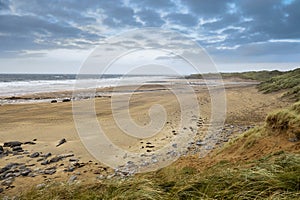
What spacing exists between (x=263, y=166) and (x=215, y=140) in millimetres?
4432

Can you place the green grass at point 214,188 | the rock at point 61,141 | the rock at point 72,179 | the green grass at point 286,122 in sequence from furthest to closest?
the rock at point 61,141 < the rock at point 72,179 < the green grass at point 286,122 < the green grass at point 214,188

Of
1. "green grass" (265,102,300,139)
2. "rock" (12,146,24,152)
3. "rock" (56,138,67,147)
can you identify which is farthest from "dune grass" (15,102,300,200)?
"rock" (56,138,67,147)

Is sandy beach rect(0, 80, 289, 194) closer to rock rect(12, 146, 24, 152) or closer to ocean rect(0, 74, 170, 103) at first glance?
rock rect(12, 146, 24, 152)

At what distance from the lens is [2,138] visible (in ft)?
29.7

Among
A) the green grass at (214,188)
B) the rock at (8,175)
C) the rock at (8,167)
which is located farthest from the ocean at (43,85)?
the green grass at (214,188)

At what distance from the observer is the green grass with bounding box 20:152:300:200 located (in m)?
2.58

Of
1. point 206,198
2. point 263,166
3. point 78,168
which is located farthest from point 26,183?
point 263,166

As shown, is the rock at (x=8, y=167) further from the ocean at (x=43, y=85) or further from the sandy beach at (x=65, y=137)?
the ocean at (x=43, y=85)

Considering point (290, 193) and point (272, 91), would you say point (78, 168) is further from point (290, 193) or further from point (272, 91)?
point (272, 91)

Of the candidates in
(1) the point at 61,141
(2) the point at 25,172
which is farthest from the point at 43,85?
(2) the point at 25,172

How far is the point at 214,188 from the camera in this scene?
9.20 feet

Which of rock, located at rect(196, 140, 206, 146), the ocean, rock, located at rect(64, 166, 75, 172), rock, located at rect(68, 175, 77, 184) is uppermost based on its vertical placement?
the ocean

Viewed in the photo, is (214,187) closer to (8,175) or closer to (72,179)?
(72,179)

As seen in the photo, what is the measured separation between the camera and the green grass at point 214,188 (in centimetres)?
258
